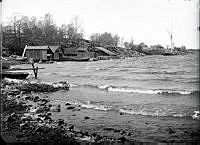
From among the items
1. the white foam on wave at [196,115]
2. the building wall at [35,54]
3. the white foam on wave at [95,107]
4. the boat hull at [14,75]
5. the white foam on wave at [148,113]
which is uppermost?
the building wall at [35,54]

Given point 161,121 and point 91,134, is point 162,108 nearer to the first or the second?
point 161,121

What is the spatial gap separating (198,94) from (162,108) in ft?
21.6

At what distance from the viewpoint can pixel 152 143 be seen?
741 cm

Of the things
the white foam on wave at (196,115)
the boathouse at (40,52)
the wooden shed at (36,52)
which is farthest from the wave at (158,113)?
the wooden shed at (36,52)

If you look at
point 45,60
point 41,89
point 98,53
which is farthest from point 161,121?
point 98,53

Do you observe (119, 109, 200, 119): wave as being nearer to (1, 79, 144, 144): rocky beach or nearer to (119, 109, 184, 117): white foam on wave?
(119, 109, 184, 117): white foam on wave

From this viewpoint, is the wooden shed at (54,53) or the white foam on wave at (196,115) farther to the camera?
the wooden shed at (54,53)

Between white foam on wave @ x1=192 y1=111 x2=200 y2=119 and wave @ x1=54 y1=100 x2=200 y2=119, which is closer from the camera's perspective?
white foam on wave @ x1=192 y1=111 x2=200 y2=119

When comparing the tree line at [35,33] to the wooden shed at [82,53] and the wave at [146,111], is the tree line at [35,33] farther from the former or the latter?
the wave at [146,111]

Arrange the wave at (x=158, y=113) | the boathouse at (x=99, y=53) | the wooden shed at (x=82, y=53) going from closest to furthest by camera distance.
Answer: the wave at (x=158, y=113), the wooden shed at (x=82, y=53), the boathouse at (x=99, y=53)

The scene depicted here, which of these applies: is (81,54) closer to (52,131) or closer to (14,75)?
(14,75)

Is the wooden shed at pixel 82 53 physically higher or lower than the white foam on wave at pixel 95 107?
higher

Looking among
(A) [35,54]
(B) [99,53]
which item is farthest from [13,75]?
(B) [99,53]

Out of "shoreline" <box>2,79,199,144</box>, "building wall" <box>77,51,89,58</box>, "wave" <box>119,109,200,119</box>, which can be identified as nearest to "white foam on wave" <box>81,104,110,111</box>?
"wave" <box>119,109,200,119</box>
